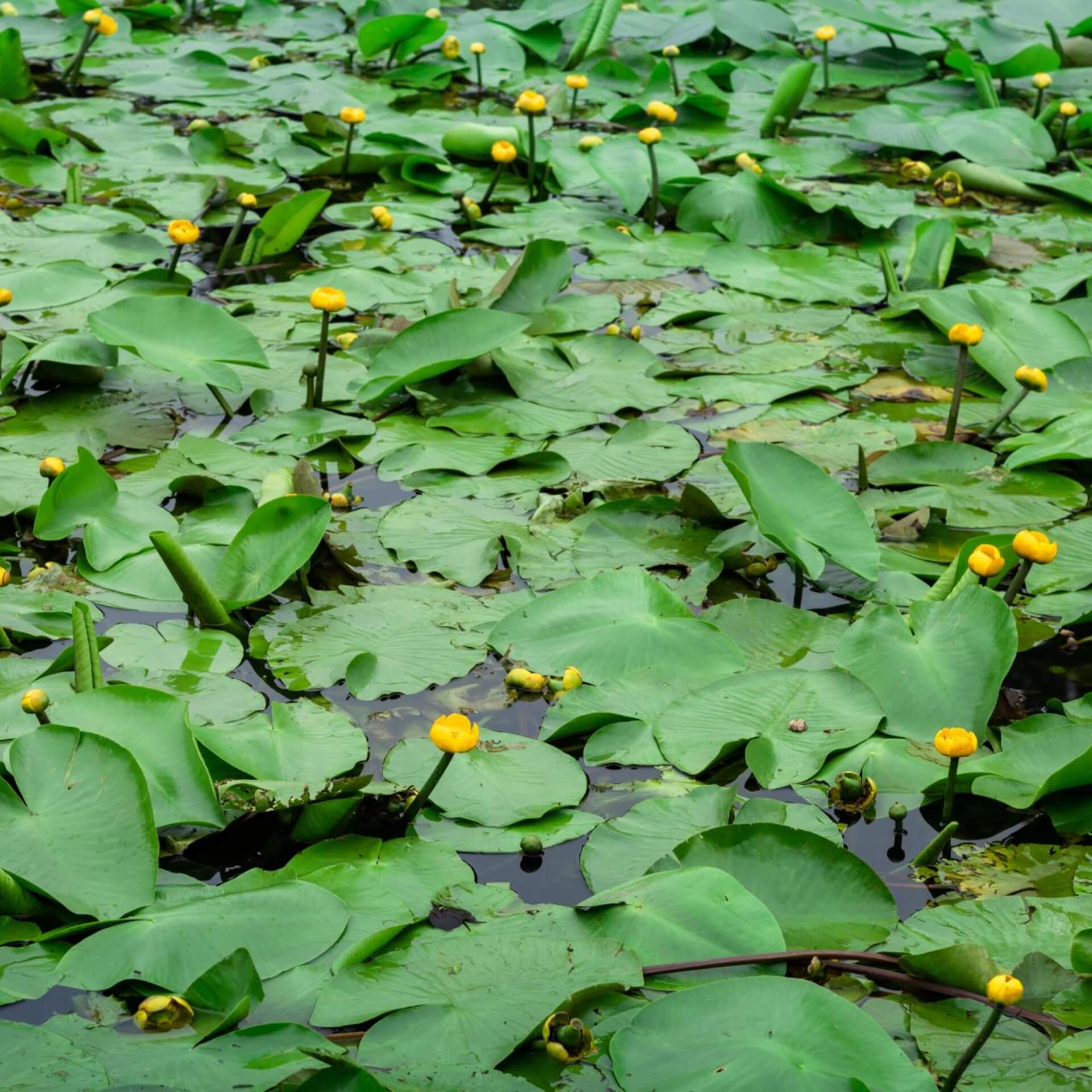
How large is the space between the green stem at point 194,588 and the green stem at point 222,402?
29.4 inches

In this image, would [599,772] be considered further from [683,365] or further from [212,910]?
[683,365]

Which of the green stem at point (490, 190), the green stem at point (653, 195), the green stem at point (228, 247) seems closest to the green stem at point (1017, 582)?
the green stem at point (653, 195)

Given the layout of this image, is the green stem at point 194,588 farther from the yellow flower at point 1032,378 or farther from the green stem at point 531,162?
the green stem at point 531,162

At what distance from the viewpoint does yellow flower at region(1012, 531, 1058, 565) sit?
84.4 inches

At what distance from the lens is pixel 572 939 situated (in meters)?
1.68

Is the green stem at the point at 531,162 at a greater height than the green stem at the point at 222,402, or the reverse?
the green stem at the point at 531,162

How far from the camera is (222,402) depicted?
3.05 meters

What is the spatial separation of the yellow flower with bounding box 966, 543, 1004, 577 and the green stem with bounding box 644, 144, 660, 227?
2.19 meters

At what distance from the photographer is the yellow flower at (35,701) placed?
72.0 inches

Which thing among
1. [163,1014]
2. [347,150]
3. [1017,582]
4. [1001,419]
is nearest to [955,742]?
[1017,582]

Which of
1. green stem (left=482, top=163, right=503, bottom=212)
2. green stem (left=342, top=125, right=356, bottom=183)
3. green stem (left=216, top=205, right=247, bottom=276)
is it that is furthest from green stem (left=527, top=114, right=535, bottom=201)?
green stem (left=216, top=205, right=247, bottom=276)

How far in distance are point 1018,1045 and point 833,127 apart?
4184mm

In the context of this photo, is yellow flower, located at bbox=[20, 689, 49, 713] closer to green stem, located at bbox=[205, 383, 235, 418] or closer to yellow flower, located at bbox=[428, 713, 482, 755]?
yellow flower, located at bbox=[428, 713, 482, 755]

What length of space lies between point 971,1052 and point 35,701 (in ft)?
4.13
